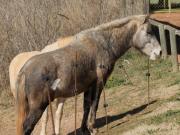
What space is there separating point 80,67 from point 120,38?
122 cm

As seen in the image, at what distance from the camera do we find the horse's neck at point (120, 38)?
963 centimetres

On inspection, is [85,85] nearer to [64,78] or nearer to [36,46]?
[64,78]

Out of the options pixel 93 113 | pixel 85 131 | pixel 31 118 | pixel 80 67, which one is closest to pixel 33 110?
pixel 31 118

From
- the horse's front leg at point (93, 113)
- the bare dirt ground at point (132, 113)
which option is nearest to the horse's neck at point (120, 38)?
the horse's front leg at point (93, 113)

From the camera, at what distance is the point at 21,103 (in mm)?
8375

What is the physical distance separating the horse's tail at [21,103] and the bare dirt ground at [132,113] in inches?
64.8

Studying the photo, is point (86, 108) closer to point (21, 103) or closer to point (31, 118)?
point (31, 118)

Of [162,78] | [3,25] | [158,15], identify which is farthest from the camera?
[158,15]

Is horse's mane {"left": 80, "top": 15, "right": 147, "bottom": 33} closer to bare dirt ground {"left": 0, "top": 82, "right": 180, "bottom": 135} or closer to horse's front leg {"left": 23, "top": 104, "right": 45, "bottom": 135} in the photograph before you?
bare dirt ground {"left": 0, "top": 82, "right": 180, "bottom": 135}

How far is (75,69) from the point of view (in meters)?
8.75

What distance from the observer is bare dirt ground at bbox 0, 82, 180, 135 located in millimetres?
8695

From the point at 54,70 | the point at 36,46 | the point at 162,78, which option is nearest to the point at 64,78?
the point at 54,70

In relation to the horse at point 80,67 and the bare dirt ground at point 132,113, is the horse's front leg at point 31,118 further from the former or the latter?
the bare dirt ground at point 132,113

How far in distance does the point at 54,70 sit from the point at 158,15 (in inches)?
420
